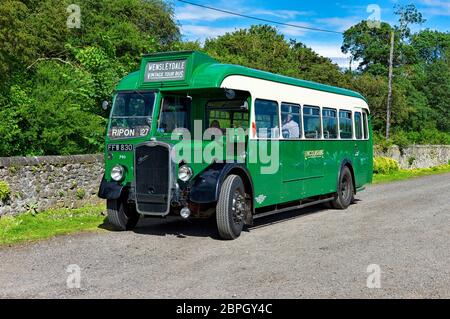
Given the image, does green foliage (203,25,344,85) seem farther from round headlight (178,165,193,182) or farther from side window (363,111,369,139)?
round headlight (178,165,193,182)

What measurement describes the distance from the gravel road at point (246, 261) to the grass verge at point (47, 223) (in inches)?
23.5

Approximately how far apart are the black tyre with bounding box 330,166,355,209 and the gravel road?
2075mm

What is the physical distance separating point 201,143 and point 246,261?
A: 271 cm

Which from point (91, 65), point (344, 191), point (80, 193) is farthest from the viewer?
point (91, 65)

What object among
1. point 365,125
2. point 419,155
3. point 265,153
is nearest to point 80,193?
point 265,153

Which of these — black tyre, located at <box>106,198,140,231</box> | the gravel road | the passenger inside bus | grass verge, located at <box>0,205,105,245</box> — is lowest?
the gravel road

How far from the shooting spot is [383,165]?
1145 inches

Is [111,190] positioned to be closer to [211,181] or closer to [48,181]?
[211,181]

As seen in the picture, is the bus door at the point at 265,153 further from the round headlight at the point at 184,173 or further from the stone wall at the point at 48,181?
the stone wall at the point at 48,181

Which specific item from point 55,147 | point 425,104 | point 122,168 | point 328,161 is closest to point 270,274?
point 122,168

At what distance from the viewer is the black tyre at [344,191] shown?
14570 mm

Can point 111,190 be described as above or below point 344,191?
above

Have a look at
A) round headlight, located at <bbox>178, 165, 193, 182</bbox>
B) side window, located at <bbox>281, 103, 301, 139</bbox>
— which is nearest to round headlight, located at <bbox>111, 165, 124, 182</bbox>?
round headlight, located at <bbox>178, 165, 193, 182</bbox>

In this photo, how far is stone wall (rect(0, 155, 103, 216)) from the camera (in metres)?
11.9
